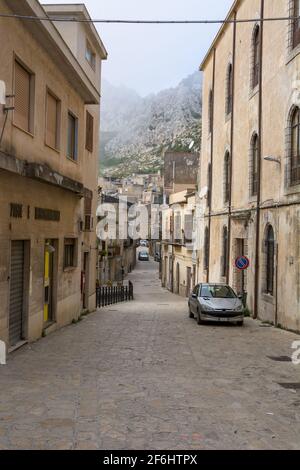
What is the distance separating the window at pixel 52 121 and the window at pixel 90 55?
6291 mm

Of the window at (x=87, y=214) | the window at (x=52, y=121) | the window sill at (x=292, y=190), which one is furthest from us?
the window at (x=87, y=214)

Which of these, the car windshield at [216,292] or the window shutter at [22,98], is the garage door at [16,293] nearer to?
the window shutter at [22,98]

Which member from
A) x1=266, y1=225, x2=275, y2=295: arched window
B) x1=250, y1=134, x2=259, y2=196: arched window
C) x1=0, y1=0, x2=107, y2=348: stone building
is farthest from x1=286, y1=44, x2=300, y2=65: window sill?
x1=0, y1=0, x2=107, y2=348: stone building

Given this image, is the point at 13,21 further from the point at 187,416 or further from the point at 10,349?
the point at 187,416

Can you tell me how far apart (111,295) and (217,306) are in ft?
44.2

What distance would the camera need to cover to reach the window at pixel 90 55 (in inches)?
794

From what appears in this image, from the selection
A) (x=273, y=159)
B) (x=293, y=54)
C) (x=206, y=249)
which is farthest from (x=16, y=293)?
(x=206, y=249)

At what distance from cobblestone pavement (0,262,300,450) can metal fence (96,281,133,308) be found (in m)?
14.0

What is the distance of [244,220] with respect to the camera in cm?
2191

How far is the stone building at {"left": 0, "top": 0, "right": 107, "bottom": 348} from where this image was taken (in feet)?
34.2

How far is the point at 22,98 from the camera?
11625 mm

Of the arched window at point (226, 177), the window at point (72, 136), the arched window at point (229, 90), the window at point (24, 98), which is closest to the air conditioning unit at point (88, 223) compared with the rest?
the window at point (72, 136)

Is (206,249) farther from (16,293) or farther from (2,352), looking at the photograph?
(2,352)
